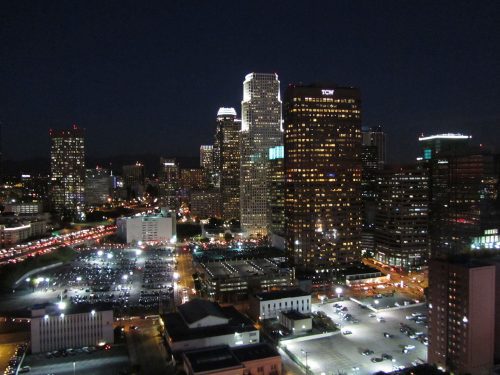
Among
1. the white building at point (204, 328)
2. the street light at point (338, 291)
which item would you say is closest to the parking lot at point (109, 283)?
the white building at point (204, 328)

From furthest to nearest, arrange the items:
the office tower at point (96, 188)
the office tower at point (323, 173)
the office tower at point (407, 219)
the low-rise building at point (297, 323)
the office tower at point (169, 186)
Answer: the office tower at point (96, 188), the office tower at point (169, 186), the office tower at point (407, 219), the office tower at point (323, 173), the low-rise building at point (297, 323)

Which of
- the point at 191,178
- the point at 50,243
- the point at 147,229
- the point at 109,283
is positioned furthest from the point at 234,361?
the point at 191,178

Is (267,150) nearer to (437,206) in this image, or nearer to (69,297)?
(437,206)

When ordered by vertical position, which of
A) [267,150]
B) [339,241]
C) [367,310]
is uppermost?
[267,150]

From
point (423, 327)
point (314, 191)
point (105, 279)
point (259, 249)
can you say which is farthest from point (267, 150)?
point (423, 327)

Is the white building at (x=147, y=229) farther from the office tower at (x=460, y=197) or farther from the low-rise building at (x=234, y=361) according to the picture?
the low-rise building at (x=234, y=361)

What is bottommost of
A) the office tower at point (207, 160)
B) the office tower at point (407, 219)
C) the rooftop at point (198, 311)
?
the rooftop at point (198, 311)

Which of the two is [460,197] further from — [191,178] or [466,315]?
[191,178]
